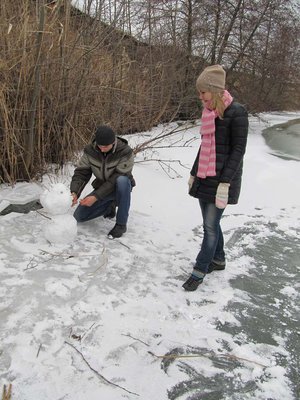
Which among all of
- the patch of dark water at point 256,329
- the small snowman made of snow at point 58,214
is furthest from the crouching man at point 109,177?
the patch of dark water at point 256,329

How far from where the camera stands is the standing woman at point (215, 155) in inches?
107

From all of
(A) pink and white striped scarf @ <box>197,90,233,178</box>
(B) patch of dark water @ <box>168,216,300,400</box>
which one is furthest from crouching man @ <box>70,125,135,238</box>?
(B) patch of dark water @ <box>168,216,300,400</box>

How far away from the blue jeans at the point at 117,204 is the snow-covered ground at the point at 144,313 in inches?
4.8

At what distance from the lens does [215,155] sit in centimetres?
284

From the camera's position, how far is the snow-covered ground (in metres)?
2.16

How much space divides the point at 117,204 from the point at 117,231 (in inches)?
9.9

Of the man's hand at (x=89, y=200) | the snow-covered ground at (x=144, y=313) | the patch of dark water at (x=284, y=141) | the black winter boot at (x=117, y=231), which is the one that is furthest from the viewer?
the patch of dark water at (x=284, y=141)

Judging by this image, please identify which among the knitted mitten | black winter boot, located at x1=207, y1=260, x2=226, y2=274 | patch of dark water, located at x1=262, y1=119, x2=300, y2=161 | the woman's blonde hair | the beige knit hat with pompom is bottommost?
patch of dark water, located at x1=262, y1=119, x2=300, y2=161

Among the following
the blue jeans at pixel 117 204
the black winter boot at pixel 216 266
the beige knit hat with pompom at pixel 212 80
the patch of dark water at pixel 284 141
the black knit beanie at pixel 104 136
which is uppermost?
the beige knit hat with pompom at pixel 212 80

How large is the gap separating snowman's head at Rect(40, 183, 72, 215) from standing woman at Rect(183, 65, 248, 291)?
1039mm

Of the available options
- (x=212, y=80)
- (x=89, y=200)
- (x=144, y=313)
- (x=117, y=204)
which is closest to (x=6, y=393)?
(x=144, y=313)

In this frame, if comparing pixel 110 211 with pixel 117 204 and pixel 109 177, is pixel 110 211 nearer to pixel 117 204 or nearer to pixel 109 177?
pixel 117 204

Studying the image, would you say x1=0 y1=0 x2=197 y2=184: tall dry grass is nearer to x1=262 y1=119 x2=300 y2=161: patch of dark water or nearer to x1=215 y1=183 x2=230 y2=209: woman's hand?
x1=215 y1=183 x2=230 y2=209: woman's hand

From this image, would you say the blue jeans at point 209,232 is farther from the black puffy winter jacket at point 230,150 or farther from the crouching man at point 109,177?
the crouching man at point 109,177
